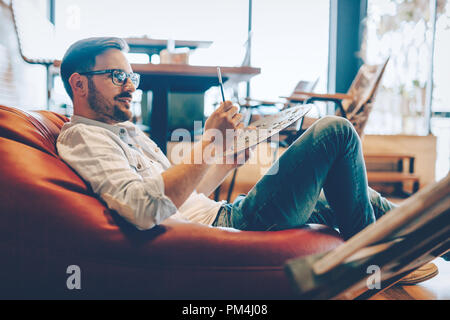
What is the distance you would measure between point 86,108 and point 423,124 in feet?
13.9

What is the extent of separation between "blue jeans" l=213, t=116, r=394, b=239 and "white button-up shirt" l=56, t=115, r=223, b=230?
0.23 meters

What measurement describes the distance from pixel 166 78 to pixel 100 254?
1.52m

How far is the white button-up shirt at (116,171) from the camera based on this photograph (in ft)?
2.82

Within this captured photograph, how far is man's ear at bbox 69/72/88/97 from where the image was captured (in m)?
1.14

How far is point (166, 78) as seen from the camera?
2.17m

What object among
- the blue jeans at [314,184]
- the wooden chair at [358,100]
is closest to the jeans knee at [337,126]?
the blue jeans at [314,184]

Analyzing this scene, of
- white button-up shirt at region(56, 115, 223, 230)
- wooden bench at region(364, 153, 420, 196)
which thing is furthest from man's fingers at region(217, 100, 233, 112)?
wooden bench at region(364, 153, 420, 196)

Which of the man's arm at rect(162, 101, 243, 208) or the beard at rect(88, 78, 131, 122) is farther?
the beard at rect(88, 78, 131, 122)

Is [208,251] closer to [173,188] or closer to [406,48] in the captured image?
[173,188]

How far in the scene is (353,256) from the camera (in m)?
0.63

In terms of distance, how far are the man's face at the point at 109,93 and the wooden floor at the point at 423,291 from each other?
1.14 meters

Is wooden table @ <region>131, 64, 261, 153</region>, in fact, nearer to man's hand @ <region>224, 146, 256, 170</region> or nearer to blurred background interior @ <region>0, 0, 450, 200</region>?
blurred background interior @ <region>0, 0, 450, 200</region>
